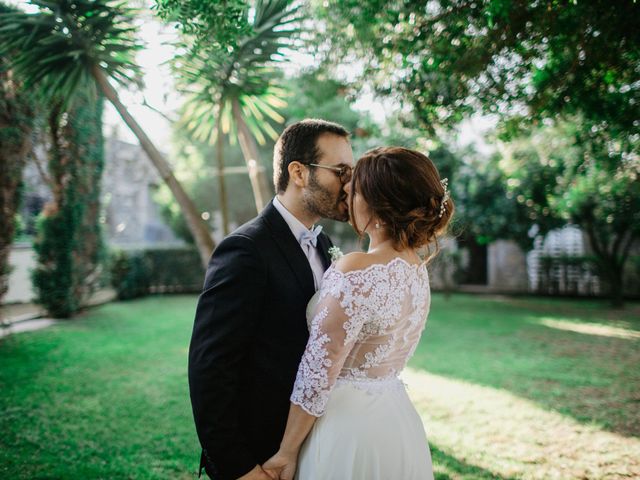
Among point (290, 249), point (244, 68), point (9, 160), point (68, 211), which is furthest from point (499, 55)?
point (68, 211)

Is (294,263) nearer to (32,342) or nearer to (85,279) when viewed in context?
(32,342)

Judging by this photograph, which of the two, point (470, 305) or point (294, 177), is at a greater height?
point (294, 177)

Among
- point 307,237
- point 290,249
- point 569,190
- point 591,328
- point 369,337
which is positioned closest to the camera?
point 369,337

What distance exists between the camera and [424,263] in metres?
1.98

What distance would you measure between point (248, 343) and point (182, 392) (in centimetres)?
448

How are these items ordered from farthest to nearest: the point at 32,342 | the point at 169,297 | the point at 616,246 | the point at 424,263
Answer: the point at 169,297 → the point at 616,246 → the point at 32,342 → the point at 424,263

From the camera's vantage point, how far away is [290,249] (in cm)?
208

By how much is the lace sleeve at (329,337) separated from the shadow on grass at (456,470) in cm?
253

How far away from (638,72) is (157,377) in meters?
6.40

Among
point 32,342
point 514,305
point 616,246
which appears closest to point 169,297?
point 32,342

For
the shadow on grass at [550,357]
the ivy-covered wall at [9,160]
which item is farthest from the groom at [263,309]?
the ivy-covered wall at [9,160]

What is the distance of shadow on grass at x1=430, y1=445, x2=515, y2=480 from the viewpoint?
3.74m

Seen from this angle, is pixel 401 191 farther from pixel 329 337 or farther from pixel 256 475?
pixel 256 475

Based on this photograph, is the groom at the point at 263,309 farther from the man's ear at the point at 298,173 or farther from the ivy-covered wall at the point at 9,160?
the ivy-covered wall at the point at 9,160
